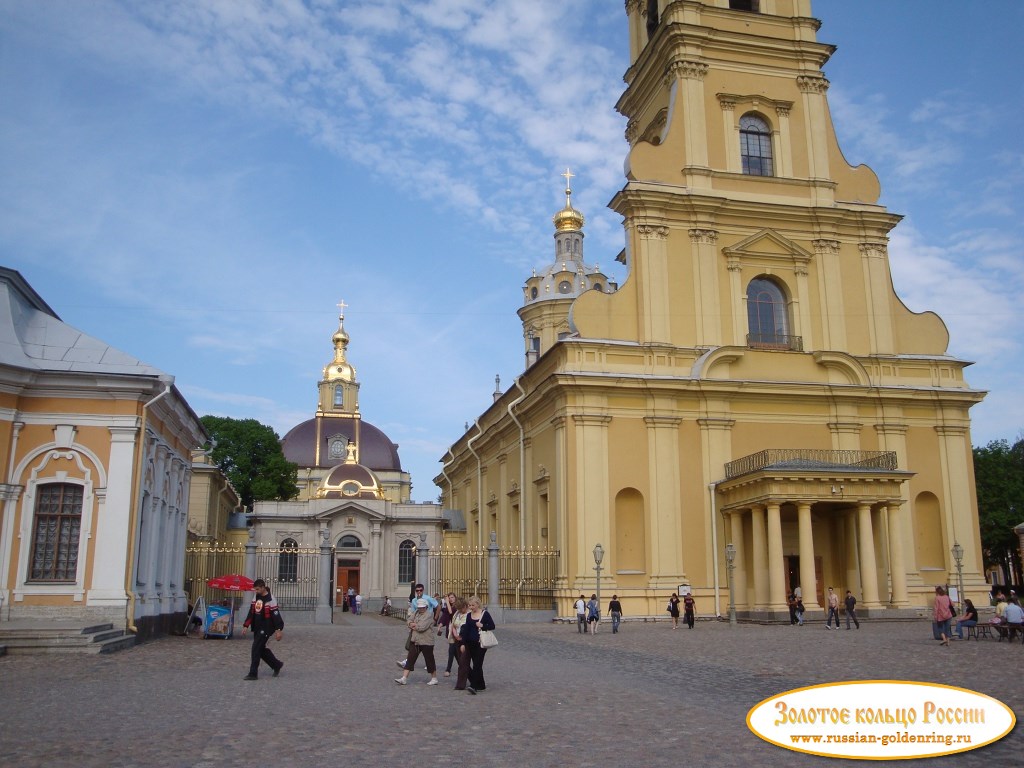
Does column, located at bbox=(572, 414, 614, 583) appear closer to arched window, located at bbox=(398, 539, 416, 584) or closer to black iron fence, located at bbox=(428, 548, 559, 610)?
black iron fence, located at bbox=(428, 548, 559, 610)

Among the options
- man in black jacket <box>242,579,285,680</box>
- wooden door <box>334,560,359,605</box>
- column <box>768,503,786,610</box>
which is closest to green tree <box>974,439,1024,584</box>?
column <box>768,503,786,610</box>

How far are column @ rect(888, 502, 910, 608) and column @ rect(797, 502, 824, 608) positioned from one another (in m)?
3.12

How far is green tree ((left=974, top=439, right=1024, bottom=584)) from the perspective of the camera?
5653 centimetres

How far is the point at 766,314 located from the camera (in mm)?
35938

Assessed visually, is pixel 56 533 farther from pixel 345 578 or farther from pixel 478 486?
pixel 345 578

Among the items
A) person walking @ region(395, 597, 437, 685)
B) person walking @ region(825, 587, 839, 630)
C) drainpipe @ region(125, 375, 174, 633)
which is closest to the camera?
person walking @ region(395, 597, 437, 685)

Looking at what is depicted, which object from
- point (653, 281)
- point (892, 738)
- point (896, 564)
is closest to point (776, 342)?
Answer: point (653, 281)

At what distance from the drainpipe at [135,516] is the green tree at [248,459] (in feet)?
144

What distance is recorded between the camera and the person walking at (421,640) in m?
14.2

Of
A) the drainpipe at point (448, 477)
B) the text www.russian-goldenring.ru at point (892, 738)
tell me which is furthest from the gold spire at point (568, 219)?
the text www.russian-goldenring.ru at point (892, 738)

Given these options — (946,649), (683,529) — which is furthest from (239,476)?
(946,649)

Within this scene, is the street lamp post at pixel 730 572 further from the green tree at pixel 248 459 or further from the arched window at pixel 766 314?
the green tree at pixel 248 459

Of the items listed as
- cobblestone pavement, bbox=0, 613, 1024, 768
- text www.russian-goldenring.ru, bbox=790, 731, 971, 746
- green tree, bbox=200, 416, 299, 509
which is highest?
green tree, bbox=200, 416, 299, 509

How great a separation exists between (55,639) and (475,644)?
9989 mm
